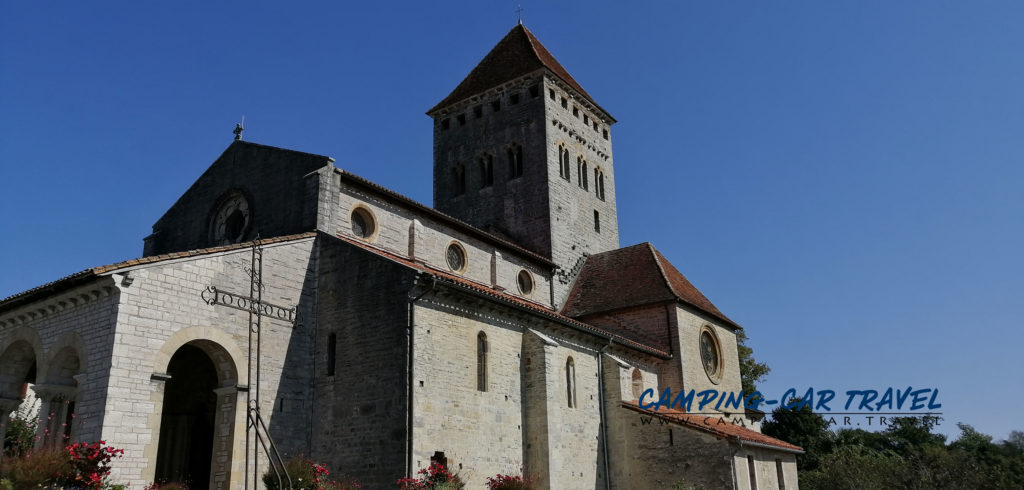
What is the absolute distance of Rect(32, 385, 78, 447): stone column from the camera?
15914 millimetres

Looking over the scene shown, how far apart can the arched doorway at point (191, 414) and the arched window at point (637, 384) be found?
13469mm

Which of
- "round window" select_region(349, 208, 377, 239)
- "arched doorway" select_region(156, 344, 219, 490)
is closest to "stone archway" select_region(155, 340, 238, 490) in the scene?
"arched doorway" select_region(156, 344, 219, 490)

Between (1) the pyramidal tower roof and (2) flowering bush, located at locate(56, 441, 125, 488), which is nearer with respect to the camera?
(2) flowering bush, located at locate(56, 441, 125, 488)

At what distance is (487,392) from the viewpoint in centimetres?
1933

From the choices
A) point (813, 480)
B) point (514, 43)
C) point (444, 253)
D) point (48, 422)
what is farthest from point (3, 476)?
point (813, 480)

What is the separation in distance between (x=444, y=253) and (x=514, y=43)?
16522 mm

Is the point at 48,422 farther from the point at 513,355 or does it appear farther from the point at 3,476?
the point at 513,355

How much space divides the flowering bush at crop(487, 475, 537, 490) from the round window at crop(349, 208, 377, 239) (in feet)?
25.2

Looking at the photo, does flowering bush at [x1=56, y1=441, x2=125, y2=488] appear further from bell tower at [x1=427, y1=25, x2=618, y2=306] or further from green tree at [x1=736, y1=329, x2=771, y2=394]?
green tree at [x1=736, y1=329, x2=771, y2=394]

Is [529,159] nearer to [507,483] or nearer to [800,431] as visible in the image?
[507,483]

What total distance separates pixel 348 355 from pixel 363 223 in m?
4.87

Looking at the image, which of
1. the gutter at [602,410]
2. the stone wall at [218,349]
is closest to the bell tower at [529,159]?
the gutter at [602,410]

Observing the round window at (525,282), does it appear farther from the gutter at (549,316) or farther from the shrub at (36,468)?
the shrub at (36,468)

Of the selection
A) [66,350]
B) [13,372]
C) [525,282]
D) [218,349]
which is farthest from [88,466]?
[525,282]
